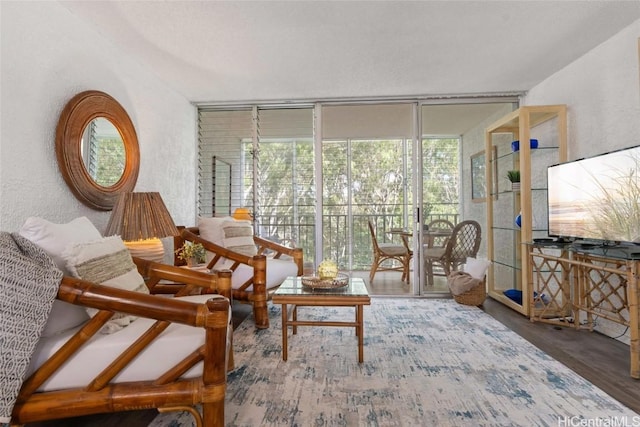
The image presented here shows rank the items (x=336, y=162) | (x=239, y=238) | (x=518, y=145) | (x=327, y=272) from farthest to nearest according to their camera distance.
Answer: (x=336, y=162) → (x=239, y=238) → (x=518, y=145) → (x=327, y=272)

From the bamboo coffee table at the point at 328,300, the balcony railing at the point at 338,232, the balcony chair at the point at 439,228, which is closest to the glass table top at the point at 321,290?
the bamboo coffee table at the point at 328,300

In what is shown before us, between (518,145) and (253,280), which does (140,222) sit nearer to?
(253,280)

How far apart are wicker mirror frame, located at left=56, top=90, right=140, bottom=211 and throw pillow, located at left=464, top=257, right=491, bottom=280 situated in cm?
325

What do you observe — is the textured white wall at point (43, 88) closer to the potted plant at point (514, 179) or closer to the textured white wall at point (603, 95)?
the potted plant at point (514, 179)

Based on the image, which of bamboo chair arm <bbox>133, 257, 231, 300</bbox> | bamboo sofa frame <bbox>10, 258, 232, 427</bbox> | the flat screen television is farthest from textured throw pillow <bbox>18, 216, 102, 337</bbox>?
the flat screen television

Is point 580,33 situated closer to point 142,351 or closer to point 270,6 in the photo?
point 270,6

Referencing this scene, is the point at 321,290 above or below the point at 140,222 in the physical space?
below

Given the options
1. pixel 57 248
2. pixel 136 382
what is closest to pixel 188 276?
pixel 57 248

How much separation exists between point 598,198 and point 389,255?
2.30 meters

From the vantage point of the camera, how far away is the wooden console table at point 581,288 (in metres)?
2.01

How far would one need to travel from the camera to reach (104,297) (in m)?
1.12

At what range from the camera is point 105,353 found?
46.8 inches

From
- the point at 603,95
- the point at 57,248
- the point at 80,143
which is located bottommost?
the point at 57,248

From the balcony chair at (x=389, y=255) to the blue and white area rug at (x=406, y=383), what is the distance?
5.10 feet
